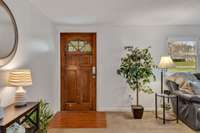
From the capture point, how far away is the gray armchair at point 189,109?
160 inches

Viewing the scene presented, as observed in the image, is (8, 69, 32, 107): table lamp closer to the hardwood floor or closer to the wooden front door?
the hardwood floor

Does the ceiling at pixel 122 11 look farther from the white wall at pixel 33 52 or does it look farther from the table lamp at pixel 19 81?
the table lamp at pixel 19 81

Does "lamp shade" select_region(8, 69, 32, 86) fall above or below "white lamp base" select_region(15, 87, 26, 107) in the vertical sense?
above

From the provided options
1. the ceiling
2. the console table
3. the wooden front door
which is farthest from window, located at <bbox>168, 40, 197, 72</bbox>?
the console table

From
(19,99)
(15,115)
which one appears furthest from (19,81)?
(15,115)

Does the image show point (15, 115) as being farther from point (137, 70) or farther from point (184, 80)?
point (184, 80)

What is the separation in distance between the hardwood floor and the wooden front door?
345mm

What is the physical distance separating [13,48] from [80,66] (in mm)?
3219

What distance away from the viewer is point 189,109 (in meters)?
4.30

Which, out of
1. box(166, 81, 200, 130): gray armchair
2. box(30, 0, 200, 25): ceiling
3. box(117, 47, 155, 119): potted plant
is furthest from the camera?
box(117, 47, 155, 119): potted plant

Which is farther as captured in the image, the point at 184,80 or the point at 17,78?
the point at 184,80

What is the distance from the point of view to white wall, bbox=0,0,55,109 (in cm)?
281

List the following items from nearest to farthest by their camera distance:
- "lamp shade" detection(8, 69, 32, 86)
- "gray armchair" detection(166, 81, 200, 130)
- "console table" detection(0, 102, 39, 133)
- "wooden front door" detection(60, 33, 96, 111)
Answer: "console table" detection(0, 102, 39, 133)
"lamp shade" detection(8, 69, 32, 86)
"gray armchair" detection(166, 81, 200, 130)
"wooden front door" detection(60, 33, 96, 111)

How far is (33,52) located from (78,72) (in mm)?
2311
